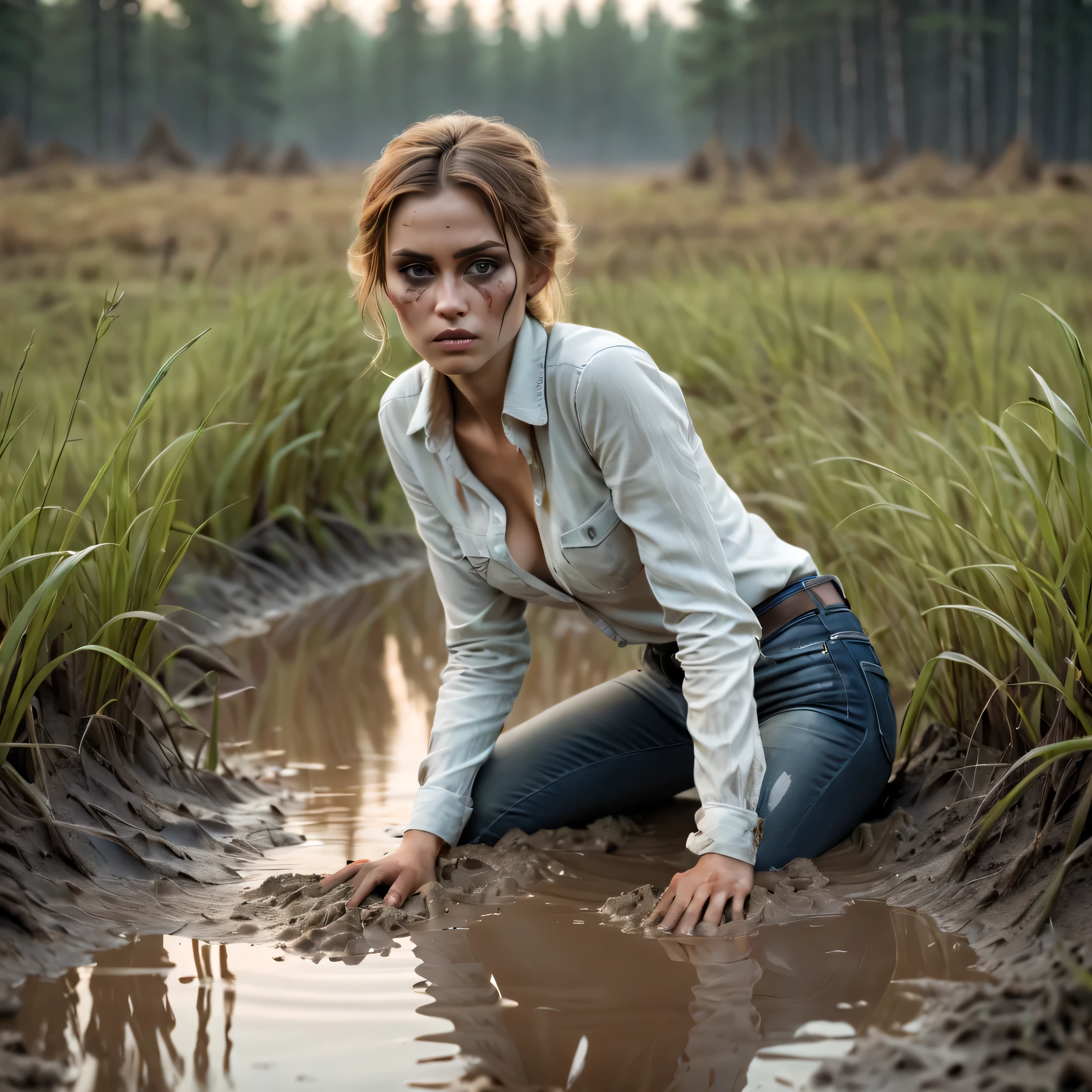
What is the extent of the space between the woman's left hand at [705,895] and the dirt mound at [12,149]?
44.3 feet

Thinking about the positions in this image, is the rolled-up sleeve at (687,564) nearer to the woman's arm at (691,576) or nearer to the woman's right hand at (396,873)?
the woman's arm at (691,576)

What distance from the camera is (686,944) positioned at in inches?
53.0

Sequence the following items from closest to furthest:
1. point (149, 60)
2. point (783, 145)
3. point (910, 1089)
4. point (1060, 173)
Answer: point (910, 1089) → point (1060, 173) → point (783, 145) → point (149, 60)

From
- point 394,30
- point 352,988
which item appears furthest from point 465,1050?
point 394,30

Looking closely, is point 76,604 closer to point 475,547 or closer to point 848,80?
point 475,547

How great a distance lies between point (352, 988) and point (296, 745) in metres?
1.10

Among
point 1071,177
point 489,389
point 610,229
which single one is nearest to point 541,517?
point 489,389

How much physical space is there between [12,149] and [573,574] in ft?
44.8

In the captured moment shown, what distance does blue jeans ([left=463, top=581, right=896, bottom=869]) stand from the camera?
62.9 inches

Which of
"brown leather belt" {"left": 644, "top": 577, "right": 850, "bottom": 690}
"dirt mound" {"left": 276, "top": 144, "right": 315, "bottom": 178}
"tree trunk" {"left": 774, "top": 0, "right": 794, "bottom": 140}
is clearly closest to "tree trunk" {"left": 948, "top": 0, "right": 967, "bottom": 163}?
"tree trunk" {"left": 774, "top": 0, "right": 794, "bottom": 140}

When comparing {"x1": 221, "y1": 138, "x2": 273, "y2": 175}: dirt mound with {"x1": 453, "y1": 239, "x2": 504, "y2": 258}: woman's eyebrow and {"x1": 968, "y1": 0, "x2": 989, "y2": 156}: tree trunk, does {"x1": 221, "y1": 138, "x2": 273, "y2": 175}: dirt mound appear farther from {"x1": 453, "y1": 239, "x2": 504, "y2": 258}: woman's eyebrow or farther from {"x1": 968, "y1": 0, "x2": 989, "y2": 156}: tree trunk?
{"x1": 453, "y1": 239, "x2": 504, "y2": 258}: woman's eyebrow

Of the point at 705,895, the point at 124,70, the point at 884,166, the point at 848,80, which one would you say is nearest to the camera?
the point at 705,895

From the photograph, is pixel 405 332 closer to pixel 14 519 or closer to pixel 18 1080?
pixel 14 519

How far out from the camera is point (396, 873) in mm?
1511
